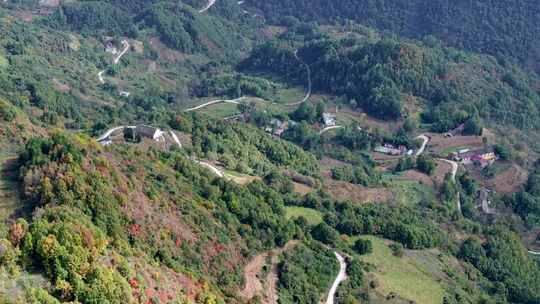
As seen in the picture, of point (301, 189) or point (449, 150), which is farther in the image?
point (449, 150)

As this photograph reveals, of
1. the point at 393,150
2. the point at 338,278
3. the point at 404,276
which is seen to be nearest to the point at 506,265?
the point at 404,276

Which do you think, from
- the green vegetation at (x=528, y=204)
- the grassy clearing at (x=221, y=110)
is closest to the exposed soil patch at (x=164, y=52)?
the grassy clearing at (x=221, y=110)

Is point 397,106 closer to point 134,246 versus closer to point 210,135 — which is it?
point 210,135

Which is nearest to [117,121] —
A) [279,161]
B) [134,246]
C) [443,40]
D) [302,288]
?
[279,161]

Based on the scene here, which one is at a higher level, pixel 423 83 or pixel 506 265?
pixel 506 265

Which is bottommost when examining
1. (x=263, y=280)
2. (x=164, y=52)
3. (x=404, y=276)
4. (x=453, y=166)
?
(x=164, y=52)

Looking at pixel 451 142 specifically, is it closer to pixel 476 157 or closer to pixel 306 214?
pixel 476 157

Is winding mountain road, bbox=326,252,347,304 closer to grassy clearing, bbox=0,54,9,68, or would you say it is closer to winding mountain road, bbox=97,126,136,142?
winding mountain road, bbox=97,126,136,142
